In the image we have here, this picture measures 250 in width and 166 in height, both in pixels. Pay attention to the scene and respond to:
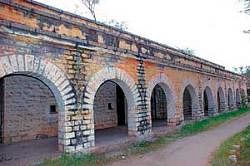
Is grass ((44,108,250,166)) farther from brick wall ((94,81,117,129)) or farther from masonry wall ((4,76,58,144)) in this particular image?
masonry wall ((4,76,58,144))

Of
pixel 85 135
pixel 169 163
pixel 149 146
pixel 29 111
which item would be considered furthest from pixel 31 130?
pixel 169 163

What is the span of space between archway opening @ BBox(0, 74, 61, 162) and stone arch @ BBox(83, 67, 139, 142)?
155 centimetres

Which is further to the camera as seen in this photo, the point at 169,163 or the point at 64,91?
the point at 64,91

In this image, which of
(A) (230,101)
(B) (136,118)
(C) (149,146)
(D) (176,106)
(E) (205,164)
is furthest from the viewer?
(A) (230,101)

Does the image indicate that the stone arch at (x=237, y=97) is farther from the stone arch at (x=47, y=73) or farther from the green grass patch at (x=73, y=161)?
the stone arch at (x=47, y=73)

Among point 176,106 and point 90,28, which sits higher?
point 90,28

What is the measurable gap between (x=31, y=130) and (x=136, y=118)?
A: 11.9ft

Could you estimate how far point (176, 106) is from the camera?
42.5 feet

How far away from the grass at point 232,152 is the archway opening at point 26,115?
14.9ft

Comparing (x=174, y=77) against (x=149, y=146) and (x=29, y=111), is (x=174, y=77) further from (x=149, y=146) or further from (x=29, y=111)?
(x=29, y=111)

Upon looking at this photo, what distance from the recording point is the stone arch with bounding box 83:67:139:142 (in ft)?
26.8

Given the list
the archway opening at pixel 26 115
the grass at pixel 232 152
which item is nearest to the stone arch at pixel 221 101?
the grass at pixel 232 152

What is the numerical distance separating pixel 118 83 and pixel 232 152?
163 inches

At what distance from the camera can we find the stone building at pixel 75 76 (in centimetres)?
670
